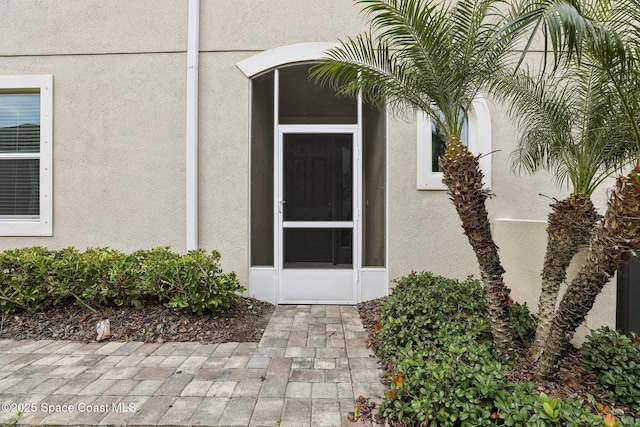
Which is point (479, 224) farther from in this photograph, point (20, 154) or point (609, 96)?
point (20, 154)

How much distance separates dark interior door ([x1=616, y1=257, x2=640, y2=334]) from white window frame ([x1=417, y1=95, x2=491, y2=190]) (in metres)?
1.72

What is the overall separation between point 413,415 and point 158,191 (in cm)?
423

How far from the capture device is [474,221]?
2688 millimetres

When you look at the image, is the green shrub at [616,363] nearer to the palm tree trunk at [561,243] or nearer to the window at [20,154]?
the palm tree trunk at [561,243]

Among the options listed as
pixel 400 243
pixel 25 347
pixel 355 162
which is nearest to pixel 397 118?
pixel 355 162

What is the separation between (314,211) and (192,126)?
2.08 m

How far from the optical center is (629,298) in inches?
134

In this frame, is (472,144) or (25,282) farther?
(472,144)

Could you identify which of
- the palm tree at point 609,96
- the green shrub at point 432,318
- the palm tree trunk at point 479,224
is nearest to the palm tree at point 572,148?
the palm tree at point 609,96

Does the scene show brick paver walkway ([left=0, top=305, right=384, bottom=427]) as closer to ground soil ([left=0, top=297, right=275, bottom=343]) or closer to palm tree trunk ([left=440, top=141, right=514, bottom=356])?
ground soil ([left=0, top=297, right=275, bottom=343])

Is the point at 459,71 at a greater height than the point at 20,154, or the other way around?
the point at 459,71

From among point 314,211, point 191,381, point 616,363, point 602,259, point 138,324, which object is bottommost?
point 191,381

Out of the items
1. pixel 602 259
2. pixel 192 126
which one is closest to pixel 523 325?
pixel 602 259

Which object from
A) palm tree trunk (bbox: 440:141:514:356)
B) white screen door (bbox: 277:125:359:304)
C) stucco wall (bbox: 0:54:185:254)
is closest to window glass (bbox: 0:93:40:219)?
stucco wall (bbox: 0:54:185:254)
